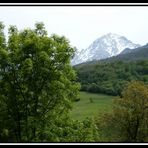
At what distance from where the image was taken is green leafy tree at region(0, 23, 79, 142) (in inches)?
580

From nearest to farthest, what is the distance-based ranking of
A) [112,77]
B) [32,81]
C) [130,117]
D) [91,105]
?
[32,81]
[130,117]
[112,77]
[91,105]

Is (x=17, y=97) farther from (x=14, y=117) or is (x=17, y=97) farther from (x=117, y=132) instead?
(x=117, y=132)

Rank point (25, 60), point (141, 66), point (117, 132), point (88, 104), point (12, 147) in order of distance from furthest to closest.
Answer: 1. point (141, 66)
2. point (88, 104)
3. point (117, 132)
4. point (25, 60)
5. point (12, 147)

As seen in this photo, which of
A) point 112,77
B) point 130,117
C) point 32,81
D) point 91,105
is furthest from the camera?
point 91,105

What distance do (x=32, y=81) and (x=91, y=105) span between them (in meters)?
55.3

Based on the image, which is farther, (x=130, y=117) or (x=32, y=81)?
(x=130, y=117)

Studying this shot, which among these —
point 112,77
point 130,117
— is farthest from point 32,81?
point 112,77

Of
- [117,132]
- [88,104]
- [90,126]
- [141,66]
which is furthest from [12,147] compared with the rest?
[141,66]

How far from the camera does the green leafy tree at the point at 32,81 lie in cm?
1474

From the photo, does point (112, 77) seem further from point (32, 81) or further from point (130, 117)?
point (32, 81)

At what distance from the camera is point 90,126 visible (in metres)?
17.3

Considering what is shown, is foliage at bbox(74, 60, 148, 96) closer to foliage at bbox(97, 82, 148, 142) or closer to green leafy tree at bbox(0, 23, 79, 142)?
foliage at bbox(97, 82, 148, 142)

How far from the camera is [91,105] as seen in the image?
6956cm

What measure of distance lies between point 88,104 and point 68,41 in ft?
181
